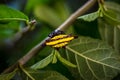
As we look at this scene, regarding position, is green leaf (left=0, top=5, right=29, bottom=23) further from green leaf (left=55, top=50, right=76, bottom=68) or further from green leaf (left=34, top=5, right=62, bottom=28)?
green leaf (left=34, top=5, right=62, bottom=28)

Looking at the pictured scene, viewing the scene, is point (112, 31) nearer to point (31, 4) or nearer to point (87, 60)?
point (87, 60)

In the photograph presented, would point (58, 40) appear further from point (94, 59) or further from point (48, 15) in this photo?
point (48, 15)

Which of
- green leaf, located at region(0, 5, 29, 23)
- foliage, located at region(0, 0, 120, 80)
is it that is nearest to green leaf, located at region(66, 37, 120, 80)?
foliage, located at region(0, 0, 120, 80)

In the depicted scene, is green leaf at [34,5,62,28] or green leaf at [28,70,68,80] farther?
green leaf at [34,5,62,28]

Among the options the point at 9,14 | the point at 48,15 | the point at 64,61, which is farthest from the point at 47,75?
the point at 48,15

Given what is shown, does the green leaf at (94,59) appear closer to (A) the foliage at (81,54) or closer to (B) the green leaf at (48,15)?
(A) the foliage at (81,54)

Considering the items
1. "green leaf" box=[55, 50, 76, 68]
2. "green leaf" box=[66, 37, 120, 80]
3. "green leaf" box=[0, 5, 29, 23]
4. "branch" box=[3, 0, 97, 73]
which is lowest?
"green leaf" box=[66, 37, 120, 80]

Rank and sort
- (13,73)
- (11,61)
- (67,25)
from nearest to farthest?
1. (13,73)
2. (67,25)
3. (11,61)

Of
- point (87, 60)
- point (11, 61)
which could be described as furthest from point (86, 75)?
point (11, 61)
